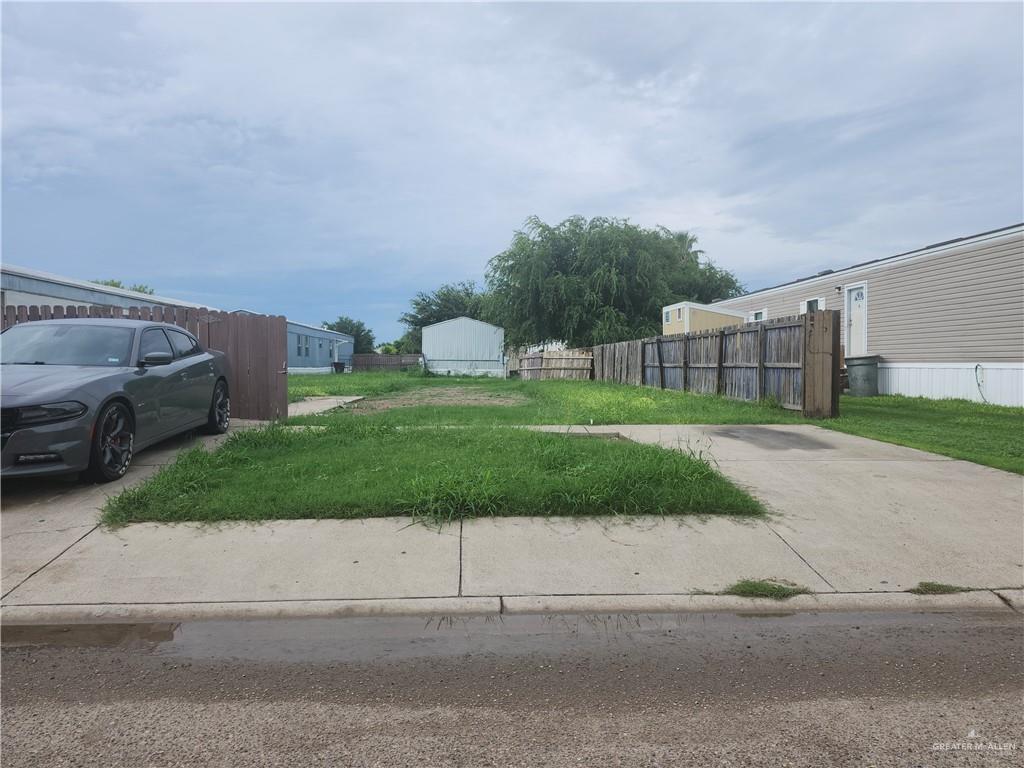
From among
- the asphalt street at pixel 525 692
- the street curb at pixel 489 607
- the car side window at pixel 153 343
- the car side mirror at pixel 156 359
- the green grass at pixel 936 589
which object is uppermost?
the car side window at pixel 153 343

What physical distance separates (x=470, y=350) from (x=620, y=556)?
34963 mm

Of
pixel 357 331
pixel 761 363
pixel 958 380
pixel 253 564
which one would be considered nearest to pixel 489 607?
pixel 253 564

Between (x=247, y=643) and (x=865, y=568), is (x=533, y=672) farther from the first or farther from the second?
(x=865, y=568)

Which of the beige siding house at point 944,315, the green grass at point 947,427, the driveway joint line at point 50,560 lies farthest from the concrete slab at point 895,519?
the beige siding house at point 944,315

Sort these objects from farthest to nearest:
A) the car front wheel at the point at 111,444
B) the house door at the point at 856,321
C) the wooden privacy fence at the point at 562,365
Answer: the wooden privacy fence at the point at 562,365 → the house door at the point at 856,321 → the car front wheel at the point at 111,444

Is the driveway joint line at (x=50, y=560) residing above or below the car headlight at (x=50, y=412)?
below

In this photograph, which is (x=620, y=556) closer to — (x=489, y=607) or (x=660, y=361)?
(x=489, y=607)

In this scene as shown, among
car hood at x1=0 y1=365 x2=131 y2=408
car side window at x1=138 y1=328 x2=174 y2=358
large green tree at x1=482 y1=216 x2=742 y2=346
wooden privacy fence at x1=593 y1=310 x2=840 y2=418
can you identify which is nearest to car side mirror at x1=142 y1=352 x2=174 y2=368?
car side window at x1=138 y1=328 x2=174 y2=358

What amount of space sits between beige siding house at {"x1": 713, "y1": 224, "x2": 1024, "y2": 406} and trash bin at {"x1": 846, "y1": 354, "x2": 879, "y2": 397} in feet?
A: 2.60

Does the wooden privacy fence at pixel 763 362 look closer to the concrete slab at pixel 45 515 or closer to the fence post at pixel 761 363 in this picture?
the fence post at pixel 761 363

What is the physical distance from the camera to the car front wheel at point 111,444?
549cm

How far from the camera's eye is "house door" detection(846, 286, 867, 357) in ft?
61.1

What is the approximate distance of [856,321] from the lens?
62.3 feet

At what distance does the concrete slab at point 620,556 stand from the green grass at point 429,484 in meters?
0.24
